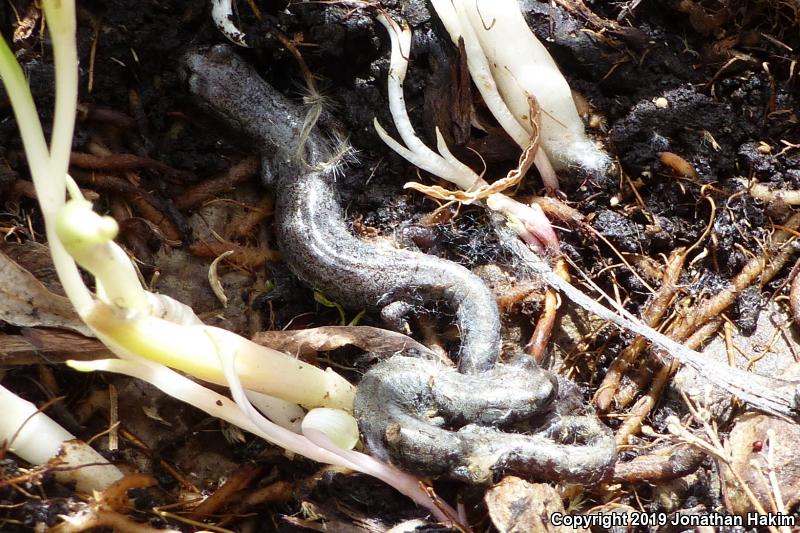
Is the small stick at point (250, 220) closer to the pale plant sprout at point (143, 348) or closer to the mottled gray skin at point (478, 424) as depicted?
the pale plant sprout at point (143, 348)

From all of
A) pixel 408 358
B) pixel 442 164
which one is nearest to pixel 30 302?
pixel 408 358

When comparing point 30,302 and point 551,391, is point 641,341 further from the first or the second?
point 30,302

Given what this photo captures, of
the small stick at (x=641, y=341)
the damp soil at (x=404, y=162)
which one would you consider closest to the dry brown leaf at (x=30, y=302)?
the damp soil at (x=404, y=162)

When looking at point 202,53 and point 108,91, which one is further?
point 202,53

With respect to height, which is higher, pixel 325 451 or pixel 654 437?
pixel 325 451

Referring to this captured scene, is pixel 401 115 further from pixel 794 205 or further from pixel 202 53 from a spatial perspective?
pixel 794 205

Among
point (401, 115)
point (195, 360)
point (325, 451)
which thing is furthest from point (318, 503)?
point (401, 115)
